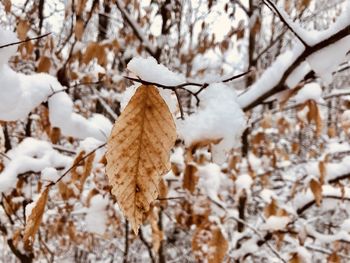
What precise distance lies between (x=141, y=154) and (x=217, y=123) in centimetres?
28

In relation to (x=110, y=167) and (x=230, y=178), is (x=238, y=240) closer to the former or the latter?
(x=230, y=178)

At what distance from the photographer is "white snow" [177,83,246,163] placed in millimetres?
656

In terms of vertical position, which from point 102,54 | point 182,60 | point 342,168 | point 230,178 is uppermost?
point 182,60

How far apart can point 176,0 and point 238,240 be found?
62.5 inches

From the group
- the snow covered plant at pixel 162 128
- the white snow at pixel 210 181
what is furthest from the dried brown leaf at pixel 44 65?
the white snow at pixel 210 181

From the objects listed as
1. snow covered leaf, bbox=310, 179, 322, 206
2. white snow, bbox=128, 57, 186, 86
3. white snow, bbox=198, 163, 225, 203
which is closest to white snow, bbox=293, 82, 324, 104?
snow covered leaf, bbox=310, 179, 322, 206

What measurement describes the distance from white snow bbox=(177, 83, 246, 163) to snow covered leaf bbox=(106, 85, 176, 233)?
0.23m

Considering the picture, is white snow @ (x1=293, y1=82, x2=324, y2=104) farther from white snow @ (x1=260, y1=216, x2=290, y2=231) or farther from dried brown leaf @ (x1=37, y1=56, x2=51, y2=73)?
dried brown leaf @ (x1=37, y1=56, x2=51, y2=73)

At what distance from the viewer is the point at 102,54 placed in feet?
7.47

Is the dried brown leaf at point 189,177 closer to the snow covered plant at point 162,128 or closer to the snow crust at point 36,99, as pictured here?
the snow covered plant at point 162,128

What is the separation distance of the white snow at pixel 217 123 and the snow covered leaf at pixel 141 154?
0.23 metres

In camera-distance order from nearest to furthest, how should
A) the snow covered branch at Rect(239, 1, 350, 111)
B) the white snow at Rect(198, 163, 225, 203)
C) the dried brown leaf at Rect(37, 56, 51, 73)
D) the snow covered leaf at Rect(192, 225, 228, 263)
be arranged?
the snow covered branch at Rect(239, 1, 350, 111) < the snow covered leaf at Rect(192, 225, 228, 263) < the dried brown leaf at Rect(37, 56, 51, 73) < the white snow at Rect(198, 163, 225, 203)

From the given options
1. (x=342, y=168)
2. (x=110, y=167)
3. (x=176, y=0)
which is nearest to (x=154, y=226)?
(x=342, y=168)

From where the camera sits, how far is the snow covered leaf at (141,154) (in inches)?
16.6
